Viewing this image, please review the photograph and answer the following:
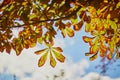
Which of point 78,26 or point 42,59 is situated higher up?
point 78,26

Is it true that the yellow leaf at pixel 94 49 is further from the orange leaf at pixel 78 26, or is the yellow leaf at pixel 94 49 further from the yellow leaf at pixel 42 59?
the yellow leaf at pixel 42 59

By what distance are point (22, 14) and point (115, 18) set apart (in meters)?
1.02

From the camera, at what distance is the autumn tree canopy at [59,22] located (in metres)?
3.76

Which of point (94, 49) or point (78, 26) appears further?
point (94, 49)

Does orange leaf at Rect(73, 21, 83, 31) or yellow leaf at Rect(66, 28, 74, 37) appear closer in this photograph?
orange leaf at Rect(73, 21, 83, 31)

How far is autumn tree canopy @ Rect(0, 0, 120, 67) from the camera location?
3.76m

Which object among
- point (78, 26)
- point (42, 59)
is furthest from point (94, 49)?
point (42, 59)

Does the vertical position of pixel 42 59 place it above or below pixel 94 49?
below

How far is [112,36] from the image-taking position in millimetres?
4363

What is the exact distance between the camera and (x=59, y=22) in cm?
430

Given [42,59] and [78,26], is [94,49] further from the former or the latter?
[42,59]

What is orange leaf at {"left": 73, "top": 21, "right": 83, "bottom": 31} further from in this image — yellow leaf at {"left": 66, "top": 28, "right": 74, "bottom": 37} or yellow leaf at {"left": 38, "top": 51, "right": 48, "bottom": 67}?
yellow leaf at {"left": 38, "top": 51, "right": 48, "bottom": 67}

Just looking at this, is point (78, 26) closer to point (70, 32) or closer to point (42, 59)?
point (70, 32)

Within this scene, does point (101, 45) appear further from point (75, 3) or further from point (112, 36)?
point (75, 3)
